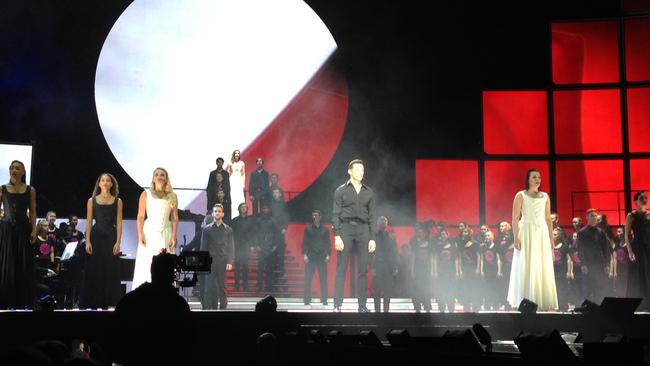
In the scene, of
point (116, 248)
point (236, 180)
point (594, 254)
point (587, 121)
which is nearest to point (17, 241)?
point (116, 248)

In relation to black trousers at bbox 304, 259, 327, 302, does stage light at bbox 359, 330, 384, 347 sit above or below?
below

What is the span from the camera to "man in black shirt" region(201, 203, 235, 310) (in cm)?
1027

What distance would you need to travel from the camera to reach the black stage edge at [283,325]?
6176mm

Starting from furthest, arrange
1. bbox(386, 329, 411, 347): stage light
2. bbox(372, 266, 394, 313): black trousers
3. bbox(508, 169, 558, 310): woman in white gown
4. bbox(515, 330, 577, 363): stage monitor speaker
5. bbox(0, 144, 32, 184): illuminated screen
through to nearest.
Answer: bbox(0, 144, 32, 184): illuminated screen → bbox(372, 266, 394, 313): black trousers → bbox(508, 169, 558, 310): woman in white gown → bbox(386, 329, 411, 347): stage light → bbox(515, 330, 577, 363): stage monitor speaker

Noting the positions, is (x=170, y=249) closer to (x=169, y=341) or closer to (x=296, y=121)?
(x=169, y=341)

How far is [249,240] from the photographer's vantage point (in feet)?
43.0

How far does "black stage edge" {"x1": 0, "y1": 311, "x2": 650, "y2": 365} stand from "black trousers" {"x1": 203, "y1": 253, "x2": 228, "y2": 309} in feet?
12.2

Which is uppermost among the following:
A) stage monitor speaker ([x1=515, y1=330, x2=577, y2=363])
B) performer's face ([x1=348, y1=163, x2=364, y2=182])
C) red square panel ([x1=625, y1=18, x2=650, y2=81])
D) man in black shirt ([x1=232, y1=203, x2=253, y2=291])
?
red square panel ([x1=625, y1=18, x2=650, y2=81])

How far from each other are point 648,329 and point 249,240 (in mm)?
7799

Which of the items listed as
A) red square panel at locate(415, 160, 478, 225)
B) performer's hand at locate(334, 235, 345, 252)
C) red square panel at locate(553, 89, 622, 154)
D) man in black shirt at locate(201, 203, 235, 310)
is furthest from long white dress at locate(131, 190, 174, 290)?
red square panel at locate(553, 89, 622, 154)

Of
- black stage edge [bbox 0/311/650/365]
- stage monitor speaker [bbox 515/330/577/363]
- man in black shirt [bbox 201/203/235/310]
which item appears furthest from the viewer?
man in black shirt [bbox 201/203/235/310]

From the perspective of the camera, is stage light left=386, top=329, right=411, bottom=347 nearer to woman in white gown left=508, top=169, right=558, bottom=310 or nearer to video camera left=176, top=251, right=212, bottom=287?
video camera left=176, top=251, right=212, bottom=287

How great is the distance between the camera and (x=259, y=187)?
45.5 ft

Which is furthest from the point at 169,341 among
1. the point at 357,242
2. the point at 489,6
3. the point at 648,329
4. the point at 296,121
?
the point at 489,6
